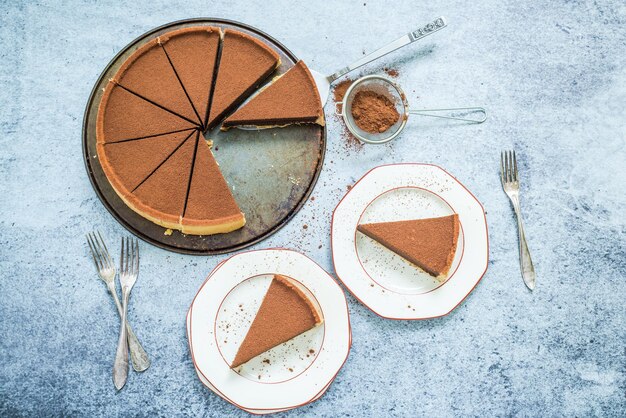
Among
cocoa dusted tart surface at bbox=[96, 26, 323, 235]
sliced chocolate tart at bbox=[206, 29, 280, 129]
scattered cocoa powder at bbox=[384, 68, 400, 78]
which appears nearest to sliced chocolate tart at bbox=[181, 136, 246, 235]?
cocoa dusted tart surface at bbox=[96, 26, 323, 235]

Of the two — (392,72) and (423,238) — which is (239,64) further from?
(423,238)

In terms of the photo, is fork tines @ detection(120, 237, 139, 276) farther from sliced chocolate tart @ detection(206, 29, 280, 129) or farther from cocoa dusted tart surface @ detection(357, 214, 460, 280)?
cocoa dusted tart surface @ detection(357, 214, 460, 280)

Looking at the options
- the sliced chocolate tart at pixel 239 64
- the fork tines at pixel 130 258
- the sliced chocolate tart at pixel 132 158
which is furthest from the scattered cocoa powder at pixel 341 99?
the fork tines at pixel 130 258

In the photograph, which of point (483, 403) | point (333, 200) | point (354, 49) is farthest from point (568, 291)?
point (354, 49)

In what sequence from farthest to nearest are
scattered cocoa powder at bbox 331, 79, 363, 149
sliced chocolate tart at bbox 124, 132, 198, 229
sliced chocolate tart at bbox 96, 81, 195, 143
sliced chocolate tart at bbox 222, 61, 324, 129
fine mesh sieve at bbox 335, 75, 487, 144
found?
1. scattered cocoa powder at bbox 331, 79, 363, 149
2. fine mesh sieve at bbox 335, 75, 487, 144
3. sliced chocolate tart at bbox 222, 61, 324, 129
4. sliced chocolate tart at bbox 96, 81, 195, 143
5. sliced chocolate tart at bbox 124, 132, 198, 229

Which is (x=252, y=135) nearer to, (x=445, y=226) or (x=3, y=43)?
(x=445, y=226)

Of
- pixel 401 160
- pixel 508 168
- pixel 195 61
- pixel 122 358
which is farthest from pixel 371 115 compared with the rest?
pixel 122 358

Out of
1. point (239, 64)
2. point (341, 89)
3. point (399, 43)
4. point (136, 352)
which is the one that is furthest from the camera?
point (341, 89)
